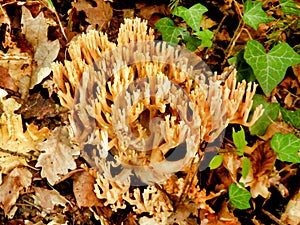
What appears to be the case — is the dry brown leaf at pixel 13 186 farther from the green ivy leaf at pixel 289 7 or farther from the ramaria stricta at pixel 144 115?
the green ivy leaf at pixel 289 7

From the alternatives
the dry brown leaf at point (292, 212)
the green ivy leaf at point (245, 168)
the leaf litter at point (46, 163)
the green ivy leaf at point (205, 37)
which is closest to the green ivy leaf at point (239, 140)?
the green ivy leaf at point (245, 168)

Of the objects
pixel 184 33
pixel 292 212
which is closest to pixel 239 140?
pixel 292 212

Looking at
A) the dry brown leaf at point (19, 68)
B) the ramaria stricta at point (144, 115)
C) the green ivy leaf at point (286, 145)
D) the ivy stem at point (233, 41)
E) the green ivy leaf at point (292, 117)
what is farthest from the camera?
the ivy stem at point (233, 41)

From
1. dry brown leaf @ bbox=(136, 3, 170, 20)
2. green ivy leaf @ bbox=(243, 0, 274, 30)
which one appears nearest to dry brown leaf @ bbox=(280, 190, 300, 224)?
green ivy leaf @ bbox=(243, 0, 274, 30)

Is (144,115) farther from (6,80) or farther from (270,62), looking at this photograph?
(6,80)

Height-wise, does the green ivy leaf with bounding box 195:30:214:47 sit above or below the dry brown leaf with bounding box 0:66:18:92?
above

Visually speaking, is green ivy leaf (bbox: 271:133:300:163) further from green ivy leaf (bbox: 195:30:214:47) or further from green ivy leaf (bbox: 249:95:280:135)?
green ivy leaf (bbox: 195:30:214:47)
